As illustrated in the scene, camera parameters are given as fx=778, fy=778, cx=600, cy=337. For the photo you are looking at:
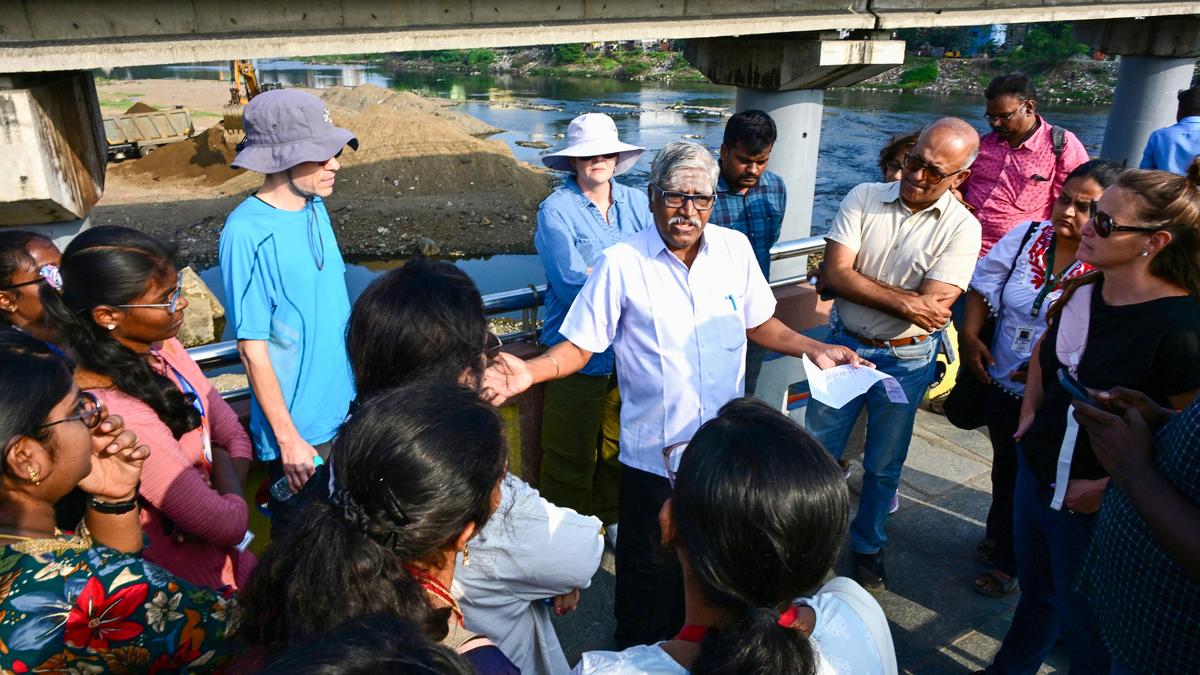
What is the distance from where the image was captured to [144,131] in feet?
104

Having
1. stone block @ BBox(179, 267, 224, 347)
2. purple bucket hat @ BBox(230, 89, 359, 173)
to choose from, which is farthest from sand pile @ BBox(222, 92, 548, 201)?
purple bucket hat @ BBox(230, 89, 359, 173)

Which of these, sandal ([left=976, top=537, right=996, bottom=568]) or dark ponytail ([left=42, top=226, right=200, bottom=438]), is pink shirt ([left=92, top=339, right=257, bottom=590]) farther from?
sandal ([left=976, top=537, right=996, bottom=568])

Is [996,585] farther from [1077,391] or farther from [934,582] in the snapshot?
[1077,391]

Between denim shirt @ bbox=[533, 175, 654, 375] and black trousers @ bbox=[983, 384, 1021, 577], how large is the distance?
1.59 m

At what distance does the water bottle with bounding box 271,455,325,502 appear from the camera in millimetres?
2502

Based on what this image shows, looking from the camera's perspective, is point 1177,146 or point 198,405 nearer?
point 198,405

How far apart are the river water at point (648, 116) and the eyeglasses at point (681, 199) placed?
24.5 ft

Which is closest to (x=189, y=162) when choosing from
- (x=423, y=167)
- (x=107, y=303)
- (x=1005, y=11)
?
(x=423, y=167)

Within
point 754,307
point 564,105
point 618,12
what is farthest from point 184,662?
point 564,105

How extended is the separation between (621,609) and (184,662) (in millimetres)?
1637

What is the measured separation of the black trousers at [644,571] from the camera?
8.71ft

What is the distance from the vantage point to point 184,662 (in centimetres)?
148

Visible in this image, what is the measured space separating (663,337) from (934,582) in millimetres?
1806

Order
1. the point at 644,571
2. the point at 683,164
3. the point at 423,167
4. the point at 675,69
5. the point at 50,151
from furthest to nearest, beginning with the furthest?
the point at 675,69 → the point at 423,167 → the point at 50,151 → the point at 644,571 → the point at 683,164
